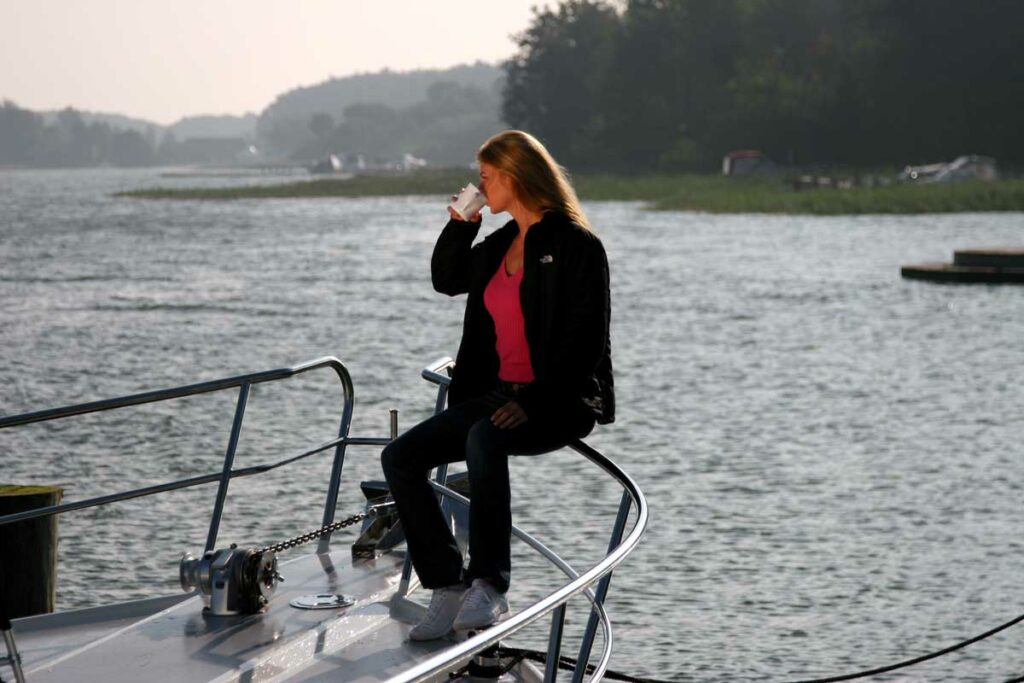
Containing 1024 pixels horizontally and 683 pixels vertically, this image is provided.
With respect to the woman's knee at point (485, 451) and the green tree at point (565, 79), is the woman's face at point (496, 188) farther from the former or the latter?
the green tree at point (565, 79)

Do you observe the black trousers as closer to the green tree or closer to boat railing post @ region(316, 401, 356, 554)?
boat railing post @ region(316, 401, 356, 554)

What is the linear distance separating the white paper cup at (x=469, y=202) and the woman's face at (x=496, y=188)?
0.08 ft

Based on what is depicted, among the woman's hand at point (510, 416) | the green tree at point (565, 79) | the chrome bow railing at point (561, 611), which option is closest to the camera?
the chrome bow railing at point (561, 611)

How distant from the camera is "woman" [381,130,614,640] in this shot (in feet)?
19.0

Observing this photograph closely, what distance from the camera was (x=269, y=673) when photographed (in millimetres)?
5773

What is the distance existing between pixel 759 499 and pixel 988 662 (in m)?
4.90

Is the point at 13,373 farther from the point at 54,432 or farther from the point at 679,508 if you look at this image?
the point at 679,508

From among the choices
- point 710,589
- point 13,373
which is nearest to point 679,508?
point 710,589

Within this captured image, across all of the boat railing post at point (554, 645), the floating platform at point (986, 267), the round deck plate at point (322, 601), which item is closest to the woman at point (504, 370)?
the round deck plate at point (322, 601)

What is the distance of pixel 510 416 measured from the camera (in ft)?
18.9

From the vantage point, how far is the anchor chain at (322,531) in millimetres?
6598

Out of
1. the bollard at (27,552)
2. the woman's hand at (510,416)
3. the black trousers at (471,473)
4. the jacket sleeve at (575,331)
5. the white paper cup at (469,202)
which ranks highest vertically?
the white paper cup at (469,202)

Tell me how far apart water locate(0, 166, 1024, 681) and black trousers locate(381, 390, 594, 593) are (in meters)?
4.97

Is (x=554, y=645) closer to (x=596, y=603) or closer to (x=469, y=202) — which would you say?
(x=596, y=603)
